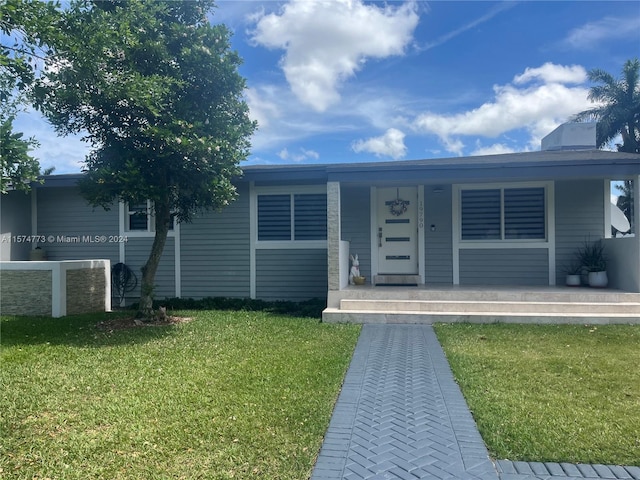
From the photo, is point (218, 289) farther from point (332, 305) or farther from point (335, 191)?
point (335, 191)

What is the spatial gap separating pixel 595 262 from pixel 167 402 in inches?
335

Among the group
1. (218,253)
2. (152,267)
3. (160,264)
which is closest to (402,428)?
(152,267)

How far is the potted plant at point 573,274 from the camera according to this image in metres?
8.83

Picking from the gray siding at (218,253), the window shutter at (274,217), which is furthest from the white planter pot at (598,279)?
the gray siding at (218,253)

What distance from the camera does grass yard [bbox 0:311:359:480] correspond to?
2.86m

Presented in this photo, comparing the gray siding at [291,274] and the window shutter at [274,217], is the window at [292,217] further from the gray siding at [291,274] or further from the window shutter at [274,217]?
the gray siding at [291,274]

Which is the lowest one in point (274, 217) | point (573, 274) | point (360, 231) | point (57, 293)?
point (57, 293)

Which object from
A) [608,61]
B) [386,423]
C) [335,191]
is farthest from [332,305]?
[608,61]

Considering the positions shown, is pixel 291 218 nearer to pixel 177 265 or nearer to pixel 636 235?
pixel 177 265

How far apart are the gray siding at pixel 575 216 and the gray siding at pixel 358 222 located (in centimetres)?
403

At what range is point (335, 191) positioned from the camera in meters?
8.27

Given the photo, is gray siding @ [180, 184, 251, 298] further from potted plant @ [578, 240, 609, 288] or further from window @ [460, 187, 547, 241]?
potted plant @ [578, 240, 609, 288]

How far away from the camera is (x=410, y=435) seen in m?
3.30

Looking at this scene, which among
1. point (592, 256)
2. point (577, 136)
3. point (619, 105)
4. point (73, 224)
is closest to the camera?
point (592, 256)
